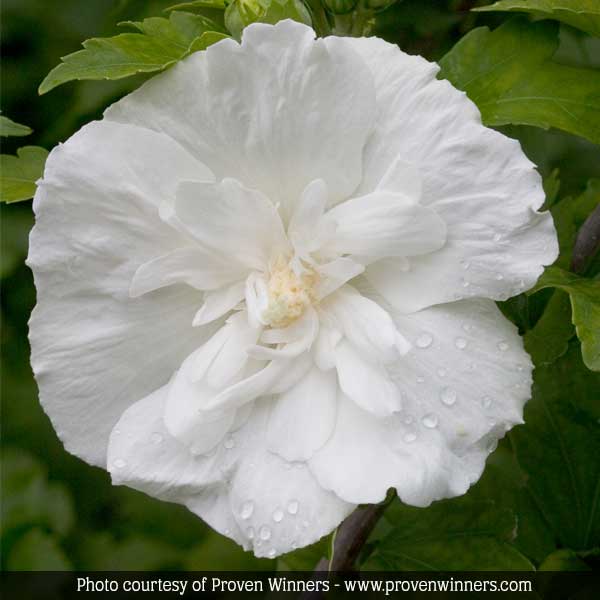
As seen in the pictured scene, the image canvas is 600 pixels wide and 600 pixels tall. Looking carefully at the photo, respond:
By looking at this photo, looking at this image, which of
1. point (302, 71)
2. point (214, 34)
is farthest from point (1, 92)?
point (302, 71)

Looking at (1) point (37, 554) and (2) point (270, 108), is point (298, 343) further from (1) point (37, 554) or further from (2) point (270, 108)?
(1) point (37, 554)

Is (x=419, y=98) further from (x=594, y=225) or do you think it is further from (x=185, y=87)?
(x=594, y=225)

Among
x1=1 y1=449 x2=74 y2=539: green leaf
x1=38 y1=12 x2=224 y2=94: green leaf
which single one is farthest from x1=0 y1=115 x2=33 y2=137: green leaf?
x1=1 y1=449 x2=74 y2=539: green leaf

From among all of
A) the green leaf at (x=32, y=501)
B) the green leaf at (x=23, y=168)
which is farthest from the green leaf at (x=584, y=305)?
the green leaf at (x=32, y=501)

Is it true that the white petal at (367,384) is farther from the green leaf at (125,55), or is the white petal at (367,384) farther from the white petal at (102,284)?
the green leaf at (125,55)

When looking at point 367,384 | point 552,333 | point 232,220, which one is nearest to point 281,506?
point 367,384

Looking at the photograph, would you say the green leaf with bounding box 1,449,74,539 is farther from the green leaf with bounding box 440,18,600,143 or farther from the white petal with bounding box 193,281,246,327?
the green leaf with bounding box 440,18,600,143
